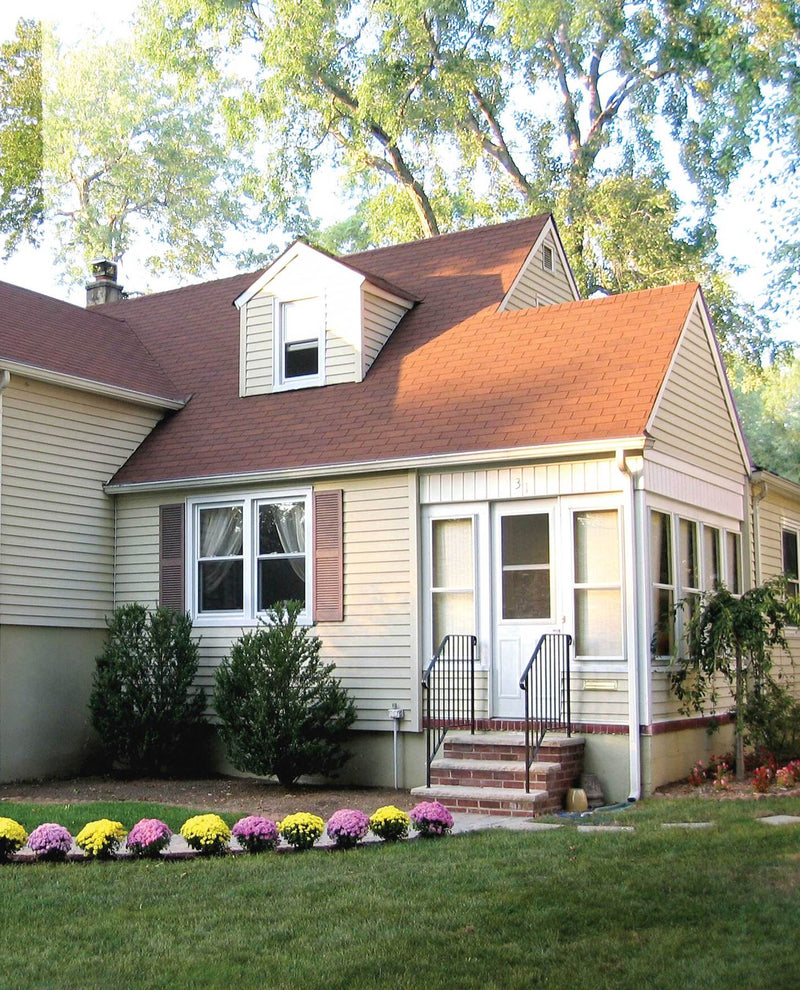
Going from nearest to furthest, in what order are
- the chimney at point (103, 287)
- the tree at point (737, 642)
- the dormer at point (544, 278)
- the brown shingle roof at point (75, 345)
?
the tree at point (737, 642) → the brown shingle roof at point (75, 345) → the dormer at point (544, 278) → the chimney at point (103, 287)

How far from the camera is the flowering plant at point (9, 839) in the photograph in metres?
8.21

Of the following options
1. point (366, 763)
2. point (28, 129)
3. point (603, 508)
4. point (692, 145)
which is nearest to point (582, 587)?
point (603, 508)

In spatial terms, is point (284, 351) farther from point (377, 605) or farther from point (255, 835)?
point (255, 835)

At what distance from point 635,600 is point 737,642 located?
1.18m

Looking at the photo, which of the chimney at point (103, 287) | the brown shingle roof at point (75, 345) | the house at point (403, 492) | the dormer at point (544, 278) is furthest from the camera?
the chimney at point (103, 287)

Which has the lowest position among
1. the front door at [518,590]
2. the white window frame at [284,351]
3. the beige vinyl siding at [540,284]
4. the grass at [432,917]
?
the grass at [432,917]

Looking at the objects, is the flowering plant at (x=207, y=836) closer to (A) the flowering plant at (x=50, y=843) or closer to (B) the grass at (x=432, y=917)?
(B) the grass at (x=432, y=917)

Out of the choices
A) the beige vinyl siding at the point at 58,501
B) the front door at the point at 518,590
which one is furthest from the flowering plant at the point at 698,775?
the beige vinyl siding at the point at 58,501

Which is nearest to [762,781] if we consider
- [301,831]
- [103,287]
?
[301,831]

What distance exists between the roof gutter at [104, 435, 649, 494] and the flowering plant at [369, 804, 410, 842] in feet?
13.9

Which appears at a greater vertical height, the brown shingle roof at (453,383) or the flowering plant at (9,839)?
the brown shingle roof at (453,383)

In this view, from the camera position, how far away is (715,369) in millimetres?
14172

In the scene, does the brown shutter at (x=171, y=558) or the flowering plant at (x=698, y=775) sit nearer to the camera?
the flowering plant at (x=698, y=775)

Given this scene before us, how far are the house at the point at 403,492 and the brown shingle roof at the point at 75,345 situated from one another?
0.22 feet
